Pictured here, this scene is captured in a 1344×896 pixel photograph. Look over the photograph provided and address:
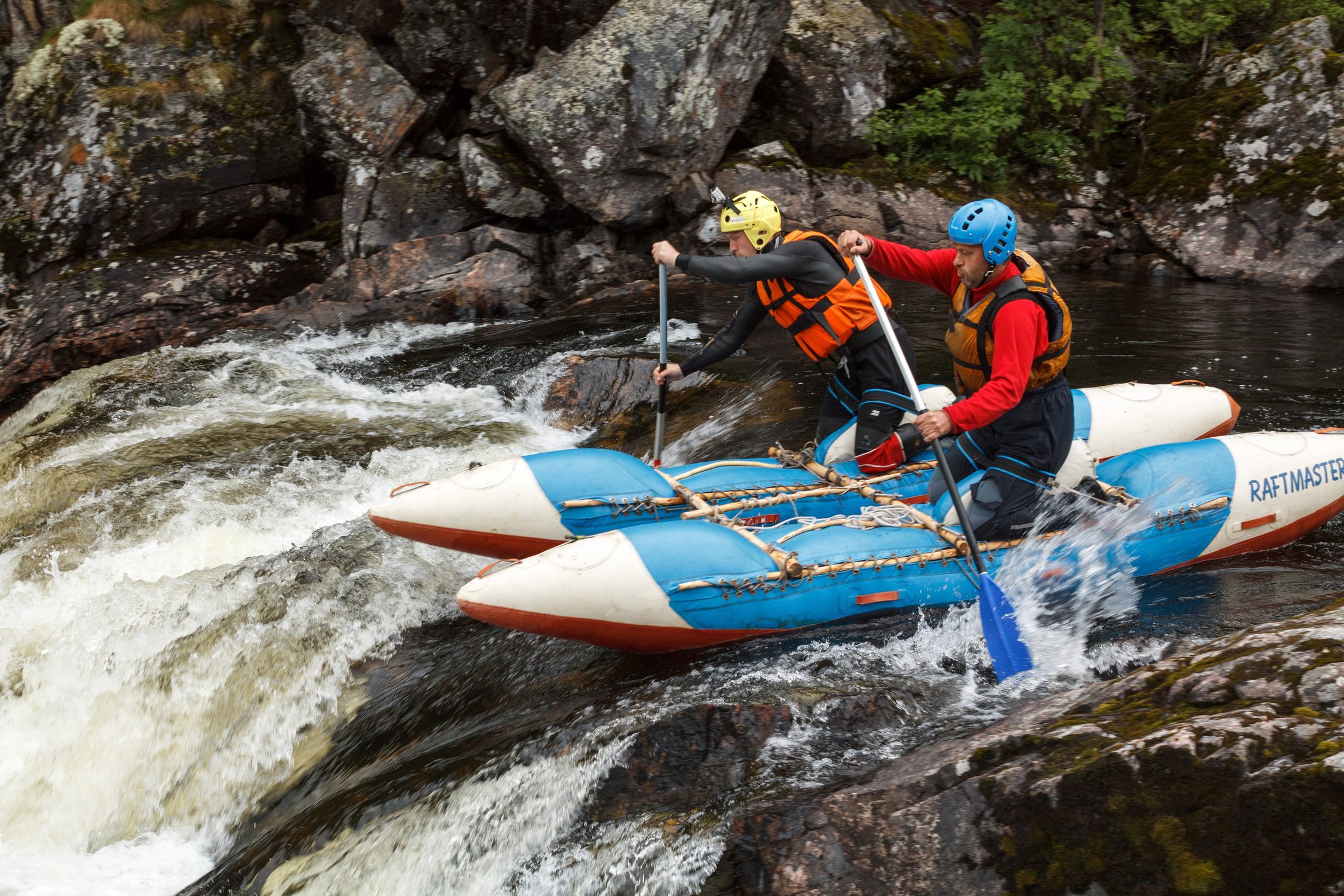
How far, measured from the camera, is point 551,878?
120 inches

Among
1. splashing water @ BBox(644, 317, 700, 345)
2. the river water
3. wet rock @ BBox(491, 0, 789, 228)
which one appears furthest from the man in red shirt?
wet rock @ BBox(491, 0, 789, 228)

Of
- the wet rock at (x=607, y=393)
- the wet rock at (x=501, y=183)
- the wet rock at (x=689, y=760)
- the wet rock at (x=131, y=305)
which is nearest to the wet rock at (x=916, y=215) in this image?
the wet rock at (x=501, y=183)

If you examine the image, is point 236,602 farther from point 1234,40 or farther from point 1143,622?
point 1234,40

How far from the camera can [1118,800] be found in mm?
2338

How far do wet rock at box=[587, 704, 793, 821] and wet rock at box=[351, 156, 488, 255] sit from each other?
8276mm

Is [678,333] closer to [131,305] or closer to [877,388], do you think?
[877,388]

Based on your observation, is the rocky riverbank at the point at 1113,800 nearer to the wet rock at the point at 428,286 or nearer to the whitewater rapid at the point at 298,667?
the whitewater rapid at the point at 298,667

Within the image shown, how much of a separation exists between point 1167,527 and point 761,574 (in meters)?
1.92

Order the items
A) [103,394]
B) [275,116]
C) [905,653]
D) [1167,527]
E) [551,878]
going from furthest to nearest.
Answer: [275,116]
[103,394]
[1167,527]
[905,653]
[551,878]

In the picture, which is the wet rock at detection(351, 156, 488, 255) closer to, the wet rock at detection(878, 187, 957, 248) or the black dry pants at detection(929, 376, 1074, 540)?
the wet rock at detection(878, 187, 957, 248)

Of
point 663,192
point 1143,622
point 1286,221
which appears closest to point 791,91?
point 663,192

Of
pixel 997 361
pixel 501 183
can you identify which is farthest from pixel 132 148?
pixel 997 361

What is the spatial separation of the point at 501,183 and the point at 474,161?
1.29 feet

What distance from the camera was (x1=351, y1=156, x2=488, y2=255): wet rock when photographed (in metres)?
10.5
